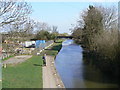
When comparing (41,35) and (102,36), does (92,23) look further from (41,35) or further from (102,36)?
(41,35)

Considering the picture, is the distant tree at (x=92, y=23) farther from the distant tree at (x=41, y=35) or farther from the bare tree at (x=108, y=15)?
the distant tree at (x=41, y=35)

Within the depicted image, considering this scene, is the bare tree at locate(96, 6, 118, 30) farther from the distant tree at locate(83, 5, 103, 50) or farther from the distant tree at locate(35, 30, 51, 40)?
the distant tree at locate(35, 30, 51, 40)

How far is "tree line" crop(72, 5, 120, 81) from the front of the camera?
22828 millimetres

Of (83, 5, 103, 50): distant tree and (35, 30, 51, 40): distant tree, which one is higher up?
(83, 5, 103, 50): distant tree

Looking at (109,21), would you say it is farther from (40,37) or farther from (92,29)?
(40,37)

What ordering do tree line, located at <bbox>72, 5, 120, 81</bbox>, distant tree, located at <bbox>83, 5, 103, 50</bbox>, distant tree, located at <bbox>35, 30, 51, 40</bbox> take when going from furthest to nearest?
1. distant tree, located at <bbox>35, 30, 51, 40</bbox>
2. distant tree, located at <bbox>83, 5, 103, 50</bbox>
3. tree line, located at <bbox>72, 5, 120, 81</bbox>

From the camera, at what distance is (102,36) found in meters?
29.4

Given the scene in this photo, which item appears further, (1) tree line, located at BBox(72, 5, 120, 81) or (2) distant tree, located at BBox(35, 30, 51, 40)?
(2) distant tree, located at BBox(35, 30, 51, 40)

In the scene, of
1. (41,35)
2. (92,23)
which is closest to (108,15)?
(92,23)

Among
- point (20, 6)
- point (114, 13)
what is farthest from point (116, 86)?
point (114, 13)

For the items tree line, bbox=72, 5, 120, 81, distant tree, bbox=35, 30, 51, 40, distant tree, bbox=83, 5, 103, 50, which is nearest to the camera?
tree line, bbox=72, 5, 120, 81

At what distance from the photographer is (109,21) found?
3894 centimetres

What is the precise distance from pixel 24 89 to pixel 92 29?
26.9m

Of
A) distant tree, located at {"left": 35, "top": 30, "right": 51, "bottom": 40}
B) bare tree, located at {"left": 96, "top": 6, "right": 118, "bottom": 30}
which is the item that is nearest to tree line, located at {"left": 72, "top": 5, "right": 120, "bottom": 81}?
bare tree, located at {"left": 96, "top": 6, "right": 118, "bottom": 30}
